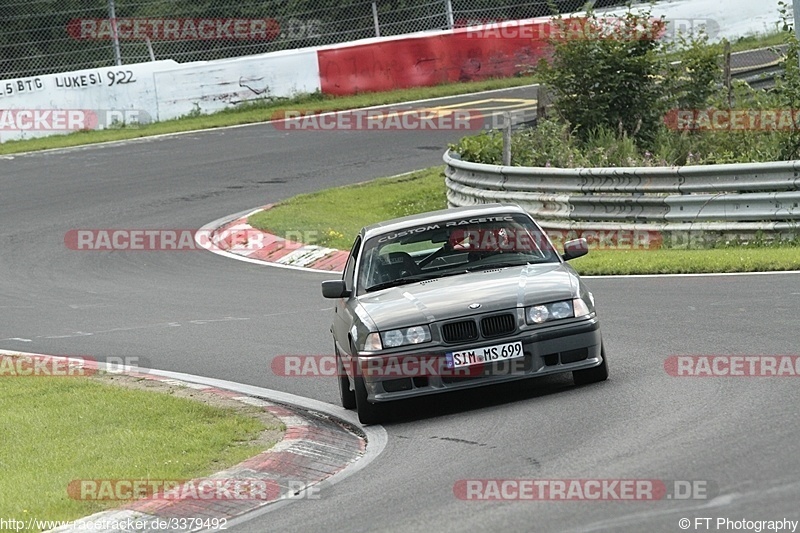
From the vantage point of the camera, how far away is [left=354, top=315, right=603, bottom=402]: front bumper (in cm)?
935

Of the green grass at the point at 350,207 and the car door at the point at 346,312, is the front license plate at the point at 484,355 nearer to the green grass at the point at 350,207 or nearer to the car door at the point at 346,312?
the car door at the point at 346,312

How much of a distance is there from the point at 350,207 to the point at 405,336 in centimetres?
1409

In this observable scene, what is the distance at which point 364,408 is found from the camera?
9648 mm

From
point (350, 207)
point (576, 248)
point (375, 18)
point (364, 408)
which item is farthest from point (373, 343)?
point (375, 18)

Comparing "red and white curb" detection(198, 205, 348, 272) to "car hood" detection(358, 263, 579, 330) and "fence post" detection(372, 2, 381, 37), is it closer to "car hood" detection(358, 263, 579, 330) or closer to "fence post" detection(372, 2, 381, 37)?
"car hood" detection(358, 263, 579, 330)

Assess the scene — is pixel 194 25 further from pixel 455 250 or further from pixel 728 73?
pixel 455 250

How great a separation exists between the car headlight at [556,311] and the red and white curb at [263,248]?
31.0 feet

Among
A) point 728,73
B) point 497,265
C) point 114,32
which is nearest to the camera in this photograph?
point 497,265

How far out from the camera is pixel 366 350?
952 centimetres

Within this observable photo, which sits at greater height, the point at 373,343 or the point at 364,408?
the point at 373,343

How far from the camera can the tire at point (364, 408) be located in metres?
9.60

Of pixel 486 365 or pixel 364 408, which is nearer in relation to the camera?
pixel 486 365

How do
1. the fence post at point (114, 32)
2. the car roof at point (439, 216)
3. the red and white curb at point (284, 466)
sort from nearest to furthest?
1. the red and white curb at point (284, 466)
2. the car roof at point (439, 216)
3. the fence post at point (114, 32)

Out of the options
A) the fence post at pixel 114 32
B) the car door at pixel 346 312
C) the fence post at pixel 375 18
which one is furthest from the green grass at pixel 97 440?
the fence post at pixel 375 18
